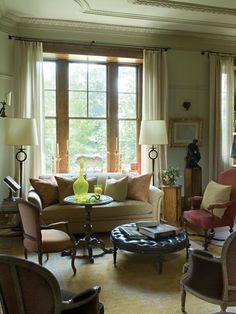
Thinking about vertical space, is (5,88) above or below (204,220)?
above

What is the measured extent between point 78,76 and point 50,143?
4.11 feet

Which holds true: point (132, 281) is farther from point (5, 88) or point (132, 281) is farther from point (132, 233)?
point (5, 88)

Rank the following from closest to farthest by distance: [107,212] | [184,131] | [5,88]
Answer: [107,212] → [5,88] → [184,131]

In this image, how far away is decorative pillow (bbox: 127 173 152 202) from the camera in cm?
507

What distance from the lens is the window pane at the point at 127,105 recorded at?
6.09 m

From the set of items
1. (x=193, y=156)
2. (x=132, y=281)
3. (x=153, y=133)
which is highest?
(x=153, y=133)

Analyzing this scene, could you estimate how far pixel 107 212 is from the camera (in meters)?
4.77

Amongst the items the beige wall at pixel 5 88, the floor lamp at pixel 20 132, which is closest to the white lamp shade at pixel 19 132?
the floor lamp at pixel 20 132

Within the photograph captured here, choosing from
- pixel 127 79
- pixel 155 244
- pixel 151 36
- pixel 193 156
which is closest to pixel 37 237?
pixel 155 244

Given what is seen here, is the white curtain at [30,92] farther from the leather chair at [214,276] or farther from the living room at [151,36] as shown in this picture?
the leather chair at [214,276]

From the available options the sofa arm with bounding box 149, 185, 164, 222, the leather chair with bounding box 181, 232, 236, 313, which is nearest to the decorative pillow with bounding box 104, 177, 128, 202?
the sofa arm with bounding box 149, 185, 164, 222

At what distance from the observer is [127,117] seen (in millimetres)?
6129

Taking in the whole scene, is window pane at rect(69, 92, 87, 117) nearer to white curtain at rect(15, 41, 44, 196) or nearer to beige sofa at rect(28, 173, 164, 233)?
white curtain at rect(15, 41, 44, 196)

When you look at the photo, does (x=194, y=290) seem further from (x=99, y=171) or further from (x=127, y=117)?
(x=127, y=117)
